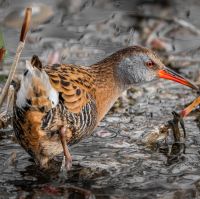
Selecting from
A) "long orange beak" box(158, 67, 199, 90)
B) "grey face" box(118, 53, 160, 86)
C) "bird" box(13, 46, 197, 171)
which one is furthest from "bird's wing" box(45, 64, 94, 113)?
"long orange beak" box(158, 67, 199, 90)

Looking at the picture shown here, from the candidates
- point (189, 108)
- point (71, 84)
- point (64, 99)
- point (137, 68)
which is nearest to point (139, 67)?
point (137, 68)

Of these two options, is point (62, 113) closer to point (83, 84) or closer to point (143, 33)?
point (83, 84)

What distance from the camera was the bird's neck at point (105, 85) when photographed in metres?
7.14

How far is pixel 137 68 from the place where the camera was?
7680mm

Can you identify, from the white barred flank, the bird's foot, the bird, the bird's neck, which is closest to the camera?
the white barred flank

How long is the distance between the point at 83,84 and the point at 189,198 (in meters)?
1.49

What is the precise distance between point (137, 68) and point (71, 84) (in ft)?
4.31

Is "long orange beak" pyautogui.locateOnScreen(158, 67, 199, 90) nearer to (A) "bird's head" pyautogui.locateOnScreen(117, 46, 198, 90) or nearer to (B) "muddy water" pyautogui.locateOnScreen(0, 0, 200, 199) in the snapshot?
(A) "bird's head" pyautogui.locateOnScreen(117, 46, 198, 90)

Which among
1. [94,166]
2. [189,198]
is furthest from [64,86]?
[189,198]

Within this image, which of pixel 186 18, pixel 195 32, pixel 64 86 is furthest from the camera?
pixel 186 18

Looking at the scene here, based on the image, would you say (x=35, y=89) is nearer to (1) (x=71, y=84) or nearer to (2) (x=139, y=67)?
(1) (x=71, y=84)

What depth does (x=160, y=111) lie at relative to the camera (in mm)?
8438

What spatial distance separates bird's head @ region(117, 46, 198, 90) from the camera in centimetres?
762

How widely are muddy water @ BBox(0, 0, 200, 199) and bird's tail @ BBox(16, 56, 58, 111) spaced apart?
817 millimetres
